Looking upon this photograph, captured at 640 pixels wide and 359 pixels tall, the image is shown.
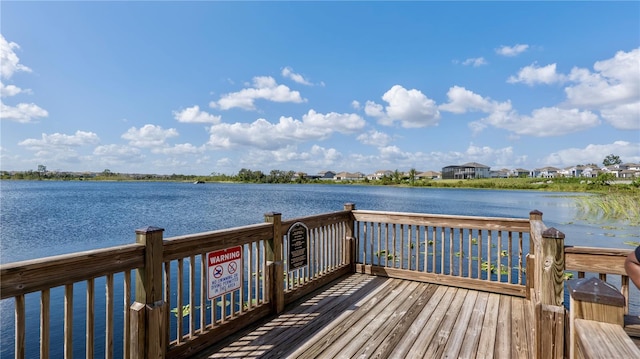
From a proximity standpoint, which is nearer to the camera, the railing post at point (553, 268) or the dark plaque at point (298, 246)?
the railing post at point (553, 268)

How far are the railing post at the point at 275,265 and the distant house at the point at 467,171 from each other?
111131mm

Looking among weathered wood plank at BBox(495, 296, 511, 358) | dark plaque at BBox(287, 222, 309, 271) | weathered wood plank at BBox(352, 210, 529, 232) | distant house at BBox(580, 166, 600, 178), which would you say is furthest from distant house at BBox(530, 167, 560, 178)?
dark plaque at BBox(287, 222, 309, 271)

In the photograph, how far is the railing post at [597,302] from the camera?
1046 mm

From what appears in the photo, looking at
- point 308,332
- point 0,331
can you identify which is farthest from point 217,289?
point 0,331

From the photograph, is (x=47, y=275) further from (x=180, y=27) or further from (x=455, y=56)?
(x=455, y=56)

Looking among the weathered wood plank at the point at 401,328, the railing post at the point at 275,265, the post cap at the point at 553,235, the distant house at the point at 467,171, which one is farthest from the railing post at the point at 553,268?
the distant house at the point at 467,171

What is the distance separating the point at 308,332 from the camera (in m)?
3.25

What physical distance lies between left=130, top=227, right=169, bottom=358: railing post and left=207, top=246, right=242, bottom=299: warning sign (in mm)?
532

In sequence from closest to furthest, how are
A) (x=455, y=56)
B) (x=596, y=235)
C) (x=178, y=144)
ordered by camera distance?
1. (x=596, y=235)
2. (x=455, y=56)
3. (x=178, y=144)

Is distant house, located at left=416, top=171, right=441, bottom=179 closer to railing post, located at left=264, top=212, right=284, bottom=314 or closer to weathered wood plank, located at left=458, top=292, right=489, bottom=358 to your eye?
weathered wood plank, located at left=458, top=292, right=489, bottom=358

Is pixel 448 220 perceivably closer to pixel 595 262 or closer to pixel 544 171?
pixel 595 262

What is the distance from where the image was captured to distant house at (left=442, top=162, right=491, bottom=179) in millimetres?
105675

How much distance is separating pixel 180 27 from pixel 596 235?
72.9ft

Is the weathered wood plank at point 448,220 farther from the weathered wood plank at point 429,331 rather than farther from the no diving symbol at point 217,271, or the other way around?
the no diving symbol at point 217,271
